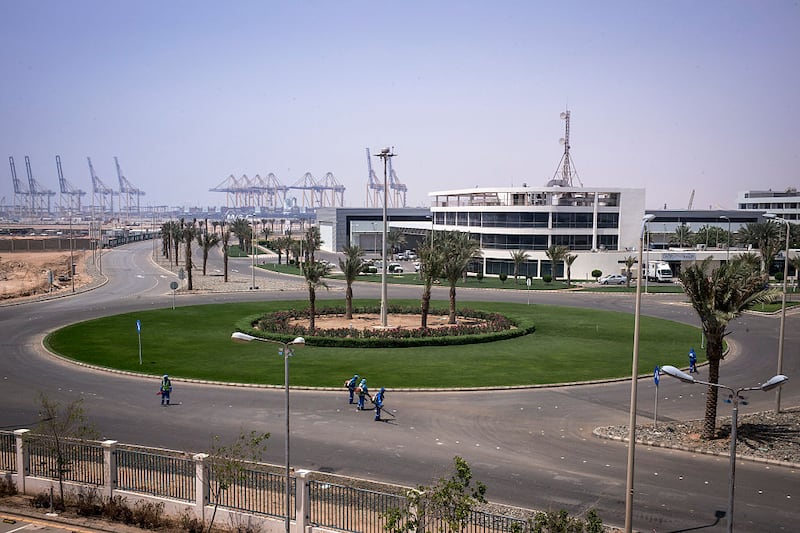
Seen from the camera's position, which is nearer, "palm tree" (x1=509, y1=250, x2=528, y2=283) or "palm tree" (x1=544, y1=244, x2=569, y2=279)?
"palm tree" (x1=544, y1=244, x2=569, y2=279)

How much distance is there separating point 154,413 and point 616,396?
19.2 m

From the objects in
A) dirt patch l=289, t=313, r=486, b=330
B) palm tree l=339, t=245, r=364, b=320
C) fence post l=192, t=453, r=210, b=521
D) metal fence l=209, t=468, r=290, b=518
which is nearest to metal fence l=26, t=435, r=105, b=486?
fence post l=192, t=453, r=210, b=521

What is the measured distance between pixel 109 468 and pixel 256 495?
4.44 meters

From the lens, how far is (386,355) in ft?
123

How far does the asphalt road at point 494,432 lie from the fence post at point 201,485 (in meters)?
3.78

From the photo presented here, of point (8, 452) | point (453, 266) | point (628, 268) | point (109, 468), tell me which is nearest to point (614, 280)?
point (628, 268)

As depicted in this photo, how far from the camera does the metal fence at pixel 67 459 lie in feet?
60.8

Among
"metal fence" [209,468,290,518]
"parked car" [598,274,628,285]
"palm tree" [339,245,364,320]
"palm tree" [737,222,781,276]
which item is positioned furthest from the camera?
"parked car" [598,274,628,285]

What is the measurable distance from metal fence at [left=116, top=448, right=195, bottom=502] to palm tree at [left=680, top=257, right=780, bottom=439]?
1700 centimetres

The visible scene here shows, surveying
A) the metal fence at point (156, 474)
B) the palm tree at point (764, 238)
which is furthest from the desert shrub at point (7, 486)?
the palm tree at point (764, 238)

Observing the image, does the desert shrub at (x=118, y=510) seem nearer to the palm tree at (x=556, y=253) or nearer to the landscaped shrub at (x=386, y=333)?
the landscaped shrub at (x=386, y=333)

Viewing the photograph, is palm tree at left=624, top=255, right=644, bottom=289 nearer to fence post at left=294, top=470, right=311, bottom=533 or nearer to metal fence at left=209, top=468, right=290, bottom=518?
metal fence at left=209, top=468, right=290, bottom=518

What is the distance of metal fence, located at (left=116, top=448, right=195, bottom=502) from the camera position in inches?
710

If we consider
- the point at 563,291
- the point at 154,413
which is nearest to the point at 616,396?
the point at 154,413
